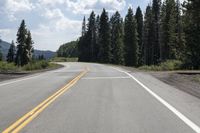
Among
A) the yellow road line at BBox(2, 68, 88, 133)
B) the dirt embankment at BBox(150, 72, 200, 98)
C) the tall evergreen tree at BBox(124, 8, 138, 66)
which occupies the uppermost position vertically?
the tall evergreen tree at BBox(124, 8, 138, 66)

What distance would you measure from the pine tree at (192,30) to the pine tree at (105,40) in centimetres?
6572

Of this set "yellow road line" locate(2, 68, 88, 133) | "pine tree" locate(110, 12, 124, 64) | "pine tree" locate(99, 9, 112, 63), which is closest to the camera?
"yellow road line" locate(2, 68, 88, 133)

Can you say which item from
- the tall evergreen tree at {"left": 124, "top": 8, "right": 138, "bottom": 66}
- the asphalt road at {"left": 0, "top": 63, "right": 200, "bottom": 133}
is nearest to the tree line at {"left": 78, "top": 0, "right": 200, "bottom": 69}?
the tall evergreen tree at {"left": 124, "top": 8, "right": 138, "bottom": 66}

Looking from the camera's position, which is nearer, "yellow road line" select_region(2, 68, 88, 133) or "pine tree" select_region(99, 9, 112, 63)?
"yellow road line" select_region(2, 68, 88, 133)

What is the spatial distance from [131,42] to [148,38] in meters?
10.2


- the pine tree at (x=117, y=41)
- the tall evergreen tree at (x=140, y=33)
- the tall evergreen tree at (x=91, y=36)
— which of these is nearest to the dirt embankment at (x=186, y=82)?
the tall evergreen tree at (x=140, y=33)

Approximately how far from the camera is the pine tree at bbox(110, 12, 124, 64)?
113 m

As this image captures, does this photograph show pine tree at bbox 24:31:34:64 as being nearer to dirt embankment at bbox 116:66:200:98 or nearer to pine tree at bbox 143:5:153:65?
pine tree at bbox 143:5:153:65

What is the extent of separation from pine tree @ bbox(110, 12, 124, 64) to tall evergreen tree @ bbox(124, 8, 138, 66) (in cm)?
974

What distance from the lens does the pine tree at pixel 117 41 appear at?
112562mm

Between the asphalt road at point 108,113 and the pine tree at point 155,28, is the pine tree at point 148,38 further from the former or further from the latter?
the asphalt road at point 108,113

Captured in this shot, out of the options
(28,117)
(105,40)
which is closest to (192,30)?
(28,117)

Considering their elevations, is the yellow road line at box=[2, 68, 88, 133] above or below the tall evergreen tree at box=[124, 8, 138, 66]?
below

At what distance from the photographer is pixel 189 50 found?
47.3 meters
